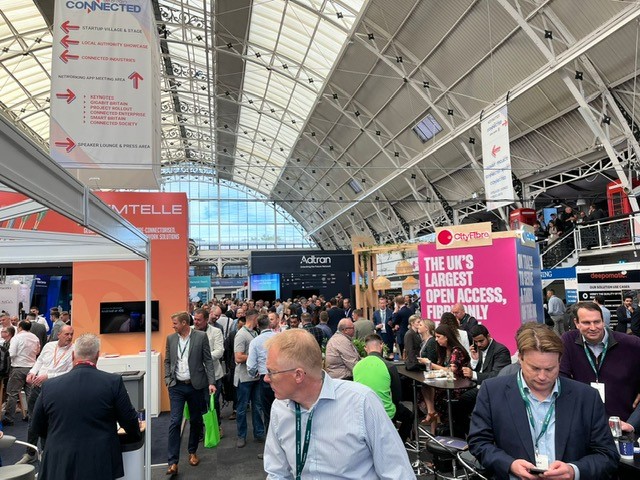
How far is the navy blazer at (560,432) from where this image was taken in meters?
1.84

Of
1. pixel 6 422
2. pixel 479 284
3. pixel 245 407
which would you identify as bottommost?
pixel 6 422

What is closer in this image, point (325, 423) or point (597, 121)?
point (325, 423)

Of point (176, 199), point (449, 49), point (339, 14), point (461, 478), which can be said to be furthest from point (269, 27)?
point (461, 478)

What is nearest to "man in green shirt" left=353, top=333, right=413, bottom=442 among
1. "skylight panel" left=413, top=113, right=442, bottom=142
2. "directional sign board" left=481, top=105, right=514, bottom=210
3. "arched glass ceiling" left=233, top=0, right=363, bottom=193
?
"directional sign board" left=481, top=105, right=514, bottom=210

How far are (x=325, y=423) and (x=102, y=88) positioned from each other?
206 inches

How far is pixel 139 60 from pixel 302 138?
18831mm

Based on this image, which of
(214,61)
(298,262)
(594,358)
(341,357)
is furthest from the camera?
(298,262)

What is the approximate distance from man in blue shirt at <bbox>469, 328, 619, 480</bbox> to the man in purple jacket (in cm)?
95

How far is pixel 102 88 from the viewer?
5.50 m

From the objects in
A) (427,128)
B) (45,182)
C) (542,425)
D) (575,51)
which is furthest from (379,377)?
(427,128)

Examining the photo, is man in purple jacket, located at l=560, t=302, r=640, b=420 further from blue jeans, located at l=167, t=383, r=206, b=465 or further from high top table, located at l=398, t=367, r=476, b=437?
blue jeans, located at l=167, t=383, r=206, b=465

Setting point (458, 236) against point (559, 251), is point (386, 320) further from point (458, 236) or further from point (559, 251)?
point (559, 251)

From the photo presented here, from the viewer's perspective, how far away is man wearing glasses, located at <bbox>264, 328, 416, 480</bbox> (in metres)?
1.45

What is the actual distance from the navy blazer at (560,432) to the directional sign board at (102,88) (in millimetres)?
4752
